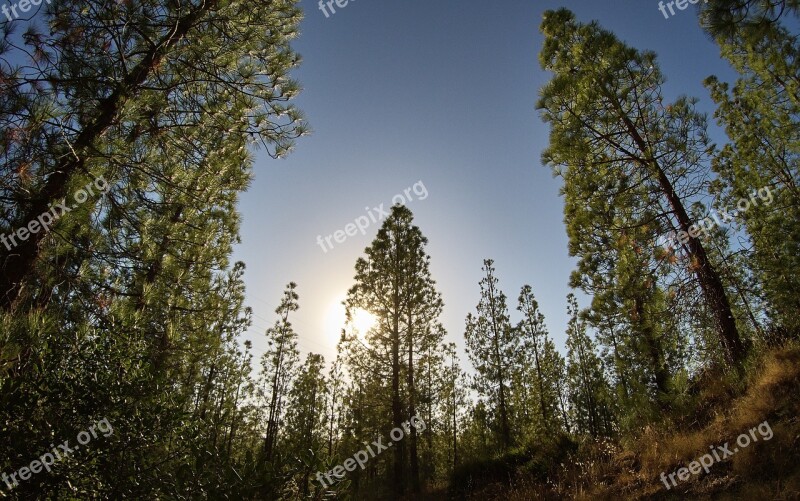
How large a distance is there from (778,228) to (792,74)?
183 inches

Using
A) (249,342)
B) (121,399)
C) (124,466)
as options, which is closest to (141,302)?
(121,399)

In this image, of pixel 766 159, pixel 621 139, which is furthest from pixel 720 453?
pixel 766 159

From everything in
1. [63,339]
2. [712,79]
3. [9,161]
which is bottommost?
[63,339]

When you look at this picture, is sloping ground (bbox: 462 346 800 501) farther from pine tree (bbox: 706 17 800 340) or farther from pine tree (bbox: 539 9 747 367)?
pine tree (bbox: 706 17 800 340)

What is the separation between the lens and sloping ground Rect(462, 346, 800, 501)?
4.21m

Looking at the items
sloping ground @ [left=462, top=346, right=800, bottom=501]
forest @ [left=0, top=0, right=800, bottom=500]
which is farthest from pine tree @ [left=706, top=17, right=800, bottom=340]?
sloping ground @ [left=462, top=346, right=800, bottom=501]

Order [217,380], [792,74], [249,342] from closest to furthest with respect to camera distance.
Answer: [792,74] < [217,380] < [249,342]

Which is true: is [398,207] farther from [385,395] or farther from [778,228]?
[778,228]

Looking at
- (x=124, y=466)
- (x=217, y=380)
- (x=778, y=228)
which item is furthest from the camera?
(x=217, y=380)

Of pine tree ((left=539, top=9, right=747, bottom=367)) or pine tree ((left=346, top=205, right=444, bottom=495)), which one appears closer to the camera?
pine tree ((left=539, top=9, right=747, bottom=367))

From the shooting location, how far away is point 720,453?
198 inches

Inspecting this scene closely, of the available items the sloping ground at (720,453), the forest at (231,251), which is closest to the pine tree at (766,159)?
the forest at (231,251)

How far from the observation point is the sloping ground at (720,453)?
4.21 metres

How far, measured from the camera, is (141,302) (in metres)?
4.85
